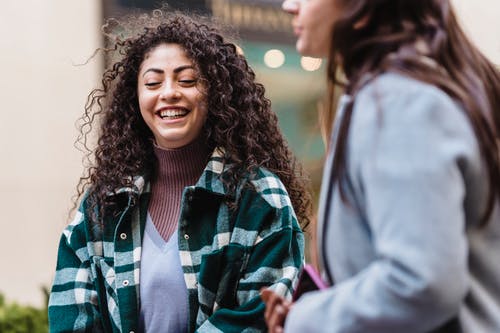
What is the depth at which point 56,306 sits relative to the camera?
10.8 feet

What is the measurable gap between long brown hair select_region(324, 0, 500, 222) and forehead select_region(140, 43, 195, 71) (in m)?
1.41

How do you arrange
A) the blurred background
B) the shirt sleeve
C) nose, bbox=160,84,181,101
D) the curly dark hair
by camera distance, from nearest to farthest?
the shirt sleeve → nose, bbox=160,84,181,101 → the curly dark hair → the blurred background

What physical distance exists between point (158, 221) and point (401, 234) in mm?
1738

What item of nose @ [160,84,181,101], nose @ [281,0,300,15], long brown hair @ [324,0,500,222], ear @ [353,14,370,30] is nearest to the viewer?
long brown hair @ [324,0,500,222]

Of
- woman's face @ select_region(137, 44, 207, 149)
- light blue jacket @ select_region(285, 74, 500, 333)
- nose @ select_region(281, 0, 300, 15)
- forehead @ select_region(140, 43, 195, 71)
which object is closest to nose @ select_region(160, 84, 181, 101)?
woman's face @ select_region(137, 44, 207, 149)

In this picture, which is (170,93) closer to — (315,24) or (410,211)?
(315,24)

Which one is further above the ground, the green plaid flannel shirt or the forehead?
the forehead

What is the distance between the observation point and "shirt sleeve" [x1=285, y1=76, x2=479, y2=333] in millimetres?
1649

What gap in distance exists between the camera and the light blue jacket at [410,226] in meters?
1.65

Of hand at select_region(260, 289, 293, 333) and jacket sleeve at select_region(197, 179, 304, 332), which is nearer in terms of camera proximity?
hand at select_region(260, 289, 293, 333)

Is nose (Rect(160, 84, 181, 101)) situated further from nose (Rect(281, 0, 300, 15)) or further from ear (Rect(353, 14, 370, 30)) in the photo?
ear (Rect(353, 14, 370, 30))

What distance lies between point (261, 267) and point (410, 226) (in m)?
1.52

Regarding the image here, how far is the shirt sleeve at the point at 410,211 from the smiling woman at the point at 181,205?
138 centimetres

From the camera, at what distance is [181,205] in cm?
322
